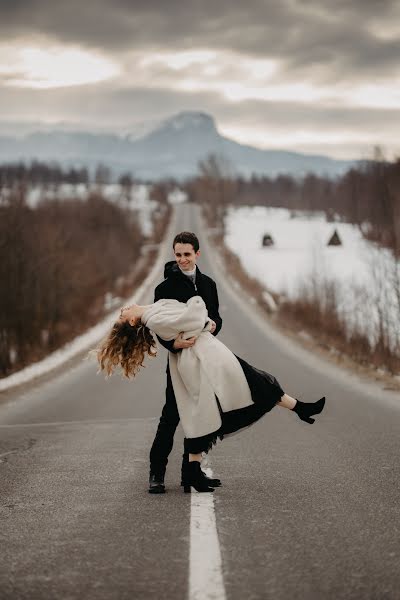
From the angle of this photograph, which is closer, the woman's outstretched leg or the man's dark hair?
the man's dark hair

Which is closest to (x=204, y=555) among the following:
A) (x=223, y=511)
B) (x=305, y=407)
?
(x=223, y=511)

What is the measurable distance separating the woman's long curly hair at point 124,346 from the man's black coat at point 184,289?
0.64 feet

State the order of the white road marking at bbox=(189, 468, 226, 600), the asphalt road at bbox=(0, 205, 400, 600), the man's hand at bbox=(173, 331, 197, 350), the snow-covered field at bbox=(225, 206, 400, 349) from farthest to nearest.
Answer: the snow-covered field at bbox=(225, 206, 400, 349), the man's hand at bbox=(173, 331, 197, 350), the asphalt road at bbox=(0, 205, 400, 600), the white road marking at bbox=(189, 468, 226, 600)

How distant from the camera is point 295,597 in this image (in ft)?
11.6

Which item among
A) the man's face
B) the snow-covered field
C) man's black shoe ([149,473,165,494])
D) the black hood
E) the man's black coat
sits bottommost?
the snow-covered field

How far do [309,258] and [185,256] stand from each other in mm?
71680

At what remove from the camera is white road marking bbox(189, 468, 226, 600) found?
3652mm

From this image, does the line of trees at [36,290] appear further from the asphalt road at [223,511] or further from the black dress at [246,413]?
the black dress at [246,413]

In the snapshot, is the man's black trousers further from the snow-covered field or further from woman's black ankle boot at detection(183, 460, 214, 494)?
the snow-covered field

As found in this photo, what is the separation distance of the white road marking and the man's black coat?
129 centimetres

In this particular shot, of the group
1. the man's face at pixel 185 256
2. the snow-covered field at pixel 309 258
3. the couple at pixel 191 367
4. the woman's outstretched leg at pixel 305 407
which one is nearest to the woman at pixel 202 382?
the couple at pixel 191 367

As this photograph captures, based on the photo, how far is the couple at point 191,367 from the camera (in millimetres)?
5770

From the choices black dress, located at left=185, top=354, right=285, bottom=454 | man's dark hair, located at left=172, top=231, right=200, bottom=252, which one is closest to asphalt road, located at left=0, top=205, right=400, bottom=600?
black dress, located at left=185, top=354, right=285, bottom=454

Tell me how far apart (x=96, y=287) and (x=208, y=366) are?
48.5m
